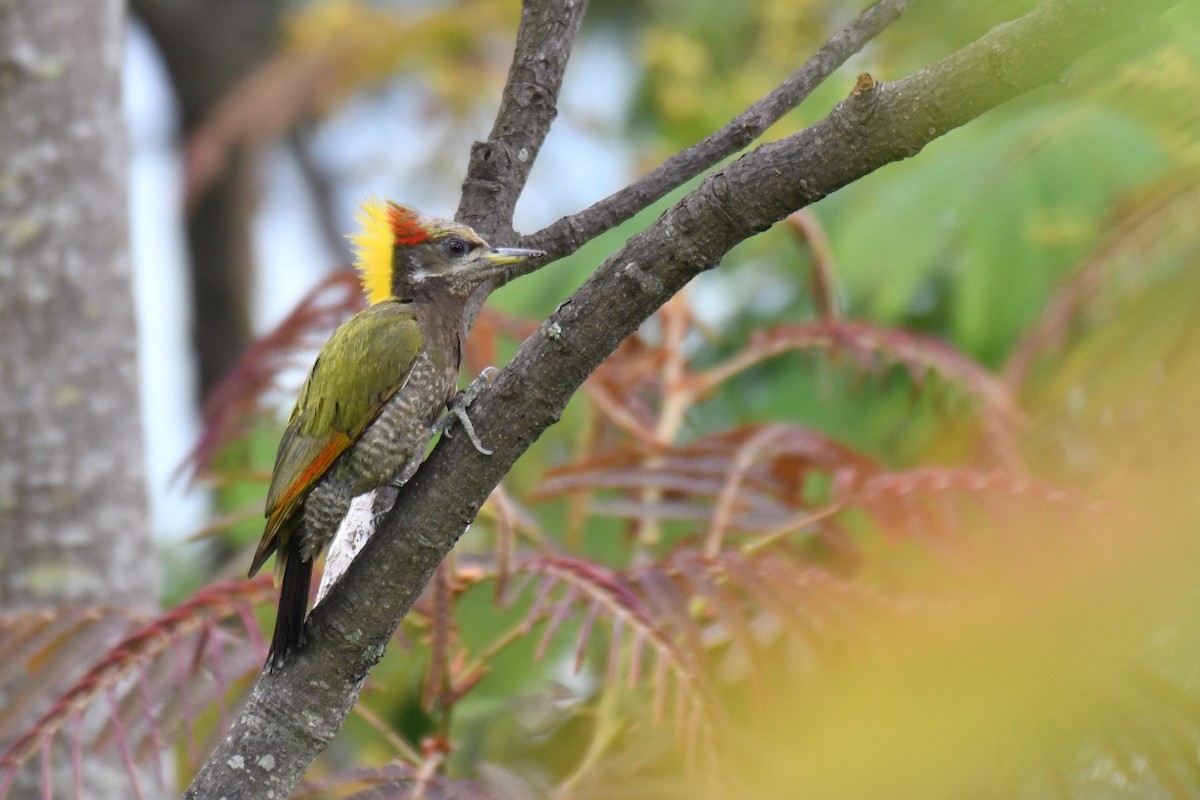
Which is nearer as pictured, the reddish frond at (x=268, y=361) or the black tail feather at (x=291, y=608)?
the black tail feather at (x=291, y=608)

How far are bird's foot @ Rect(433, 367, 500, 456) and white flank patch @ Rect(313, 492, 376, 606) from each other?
0.21 m

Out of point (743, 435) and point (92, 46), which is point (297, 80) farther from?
point (743, 435)

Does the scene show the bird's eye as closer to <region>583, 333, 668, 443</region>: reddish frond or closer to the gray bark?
<region>583, 333, 668, 443</region>: reddish frond

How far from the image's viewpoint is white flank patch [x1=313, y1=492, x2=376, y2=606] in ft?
6.97

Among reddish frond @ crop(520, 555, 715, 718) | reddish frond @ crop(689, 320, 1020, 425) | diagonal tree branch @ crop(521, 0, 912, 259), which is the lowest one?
reddish frond @ crop(520, 555, 715, 718)

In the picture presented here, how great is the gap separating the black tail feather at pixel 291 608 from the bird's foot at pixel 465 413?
361 mm

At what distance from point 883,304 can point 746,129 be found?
1.98m

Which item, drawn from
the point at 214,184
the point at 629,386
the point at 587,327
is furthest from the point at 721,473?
the point at 214,184

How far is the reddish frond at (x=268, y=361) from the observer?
322cm

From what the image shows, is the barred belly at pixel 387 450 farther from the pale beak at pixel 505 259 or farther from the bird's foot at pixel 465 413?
the pale beak at pixel 505 259

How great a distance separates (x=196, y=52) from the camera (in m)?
8.58

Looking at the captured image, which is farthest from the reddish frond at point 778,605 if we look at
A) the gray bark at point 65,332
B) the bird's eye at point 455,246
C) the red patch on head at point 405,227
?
the gray bark at point 65,332

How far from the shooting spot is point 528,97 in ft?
6.89

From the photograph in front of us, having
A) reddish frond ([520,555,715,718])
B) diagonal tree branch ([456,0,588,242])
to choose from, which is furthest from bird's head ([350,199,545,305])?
reddish frond ([520,555,715,718])
